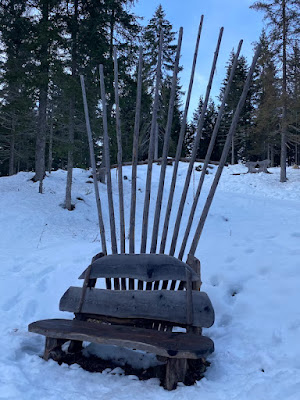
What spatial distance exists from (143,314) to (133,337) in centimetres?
43

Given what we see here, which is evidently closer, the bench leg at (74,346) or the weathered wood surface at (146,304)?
the weathered wood surface at (146,304)

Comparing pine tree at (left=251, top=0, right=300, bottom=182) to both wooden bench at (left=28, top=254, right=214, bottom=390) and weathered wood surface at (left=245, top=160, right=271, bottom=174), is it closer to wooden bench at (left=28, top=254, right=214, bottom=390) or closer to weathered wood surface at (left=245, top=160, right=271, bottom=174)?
weathered wood surface at (left=245, top=160, right=271, bottom=174)

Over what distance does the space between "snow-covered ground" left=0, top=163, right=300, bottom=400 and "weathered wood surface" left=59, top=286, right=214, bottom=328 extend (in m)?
0.53

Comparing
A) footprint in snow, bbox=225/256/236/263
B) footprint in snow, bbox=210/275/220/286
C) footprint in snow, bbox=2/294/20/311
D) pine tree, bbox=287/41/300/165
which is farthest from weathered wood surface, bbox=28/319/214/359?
pine tree, bbox=287/41/300/165

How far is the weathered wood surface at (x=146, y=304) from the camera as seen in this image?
2.92 metres

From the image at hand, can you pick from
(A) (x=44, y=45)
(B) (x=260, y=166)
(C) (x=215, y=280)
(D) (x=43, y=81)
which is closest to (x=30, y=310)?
(C) (x=215, y=280)

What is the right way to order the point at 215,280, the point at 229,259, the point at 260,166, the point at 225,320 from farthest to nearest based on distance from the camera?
the point at 260,166, the point at 229,259, the point at 215,280, the point at 225,320

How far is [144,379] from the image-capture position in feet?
9.14

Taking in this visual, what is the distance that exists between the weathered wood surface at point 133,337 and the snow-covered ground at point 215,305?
334 millimetres

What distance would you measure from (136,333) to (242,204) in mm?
9774

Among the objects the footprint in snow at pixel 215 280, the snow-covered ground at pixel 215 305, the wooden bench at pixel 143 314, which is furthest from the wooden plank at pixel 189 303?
the footprint in snow at pixel 215 280

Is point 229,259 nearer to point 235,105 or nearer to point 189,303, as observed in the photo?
point 189,303

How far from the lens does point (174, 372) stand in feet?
8.47

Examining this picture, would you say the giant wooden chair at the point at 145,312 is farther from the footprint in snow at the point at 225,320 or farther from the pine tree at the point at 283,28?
the pine tree at the point at 283,28
